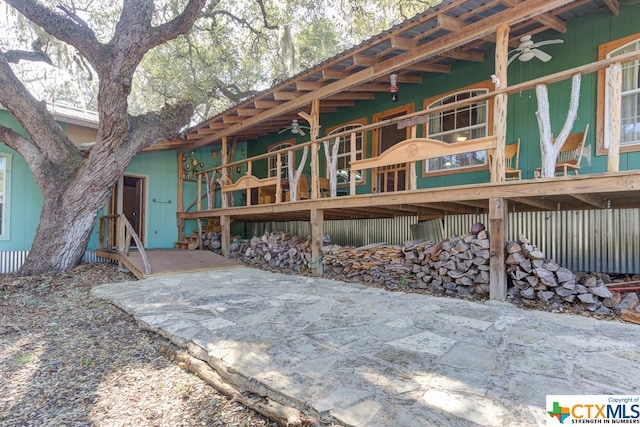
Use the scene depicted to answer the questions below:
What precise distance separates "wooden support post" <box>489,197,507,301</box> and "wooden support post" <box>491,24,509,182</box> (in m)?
A: 0.37

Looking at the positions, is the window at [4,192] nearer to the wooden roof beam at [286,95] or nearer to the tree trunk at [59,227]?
the tree trunk at [59,227]

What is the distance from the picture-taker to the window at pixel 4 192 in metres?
7.45

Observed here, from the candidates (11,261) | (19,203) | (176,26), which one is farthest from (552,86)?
(11,261)

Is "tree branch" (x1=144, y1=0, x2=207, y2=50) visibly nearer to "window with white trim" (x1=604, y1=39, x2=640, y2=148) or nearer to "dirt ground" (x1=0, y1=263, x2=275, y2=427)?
"dirt ground" (x1=0, y1=263, x2=275, y2=427)

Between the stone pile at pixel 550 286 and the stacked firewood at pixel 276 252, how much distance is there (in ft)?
13.0

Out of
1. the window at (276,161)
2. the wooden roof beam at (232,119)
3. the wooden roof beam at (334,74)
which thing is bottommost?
the window at (276,161)

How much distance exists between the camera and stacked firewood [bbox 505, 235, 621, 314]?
4172 mm

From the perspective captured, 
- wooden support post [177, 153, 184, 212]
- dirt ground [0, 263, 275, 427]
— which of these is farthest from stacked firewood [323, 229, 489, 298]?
wooden support post [177, 153, 184, 212]

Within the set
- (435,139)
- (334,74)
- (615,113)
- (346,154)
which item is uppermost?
(334,74)

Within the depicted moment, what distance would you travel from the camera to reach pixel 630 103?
5203mm

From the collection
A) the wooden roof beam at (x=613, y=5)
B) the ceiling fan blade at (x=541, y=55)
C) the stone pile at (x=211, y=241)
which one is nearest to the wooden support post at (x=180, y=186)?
the stone pile at (x=211, y=241)

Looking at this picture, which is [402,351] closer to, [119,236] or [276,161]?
[119,236]

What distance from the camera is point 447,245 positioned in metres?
5.31

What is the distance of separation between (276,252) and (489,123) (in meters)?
5.35
